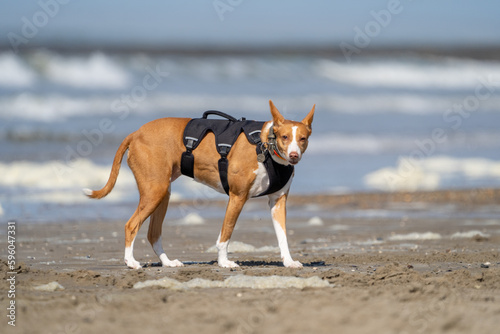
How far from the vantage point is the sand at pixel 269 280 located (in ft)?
16.5

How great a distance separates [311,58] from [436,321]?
3455 cm

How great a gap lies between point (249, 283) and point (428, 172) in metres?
13.2

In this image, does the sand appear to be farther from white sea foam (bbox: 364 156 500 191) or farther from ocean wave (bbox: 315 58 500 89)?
Answer: ocean wave (bbox: 315 58 500 89)

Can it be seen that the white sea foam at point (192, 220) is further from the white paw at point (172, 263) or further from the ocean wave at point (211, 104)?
the ocean wave at point (211, 104)

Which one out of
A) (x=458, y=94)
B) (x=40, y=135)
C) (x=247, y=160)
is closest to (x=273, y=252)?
(x=247, y=160)

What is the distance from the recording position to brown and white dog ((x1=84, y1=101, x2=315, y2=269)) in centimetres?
833

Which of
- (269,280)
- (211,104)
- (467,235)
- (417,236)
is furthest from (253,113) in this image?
(269,280)

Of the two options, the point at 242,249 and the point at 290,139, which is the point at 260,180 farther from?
the point at 242,249

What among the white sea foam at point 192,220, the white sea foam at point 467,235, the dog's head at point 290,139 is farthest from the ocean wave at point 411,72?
the dog's head at point 290,139

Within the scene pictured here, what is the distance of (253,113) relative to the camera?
89.8 ft

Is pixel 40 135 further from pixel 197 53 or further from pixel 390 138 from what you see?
pixel 197 53

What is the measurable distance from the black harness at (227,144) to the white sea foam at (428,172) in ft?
30.3

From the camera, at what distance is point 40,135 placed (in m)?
22.9

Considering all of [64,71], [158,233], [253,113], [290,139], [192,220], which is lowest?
[158,233]
